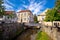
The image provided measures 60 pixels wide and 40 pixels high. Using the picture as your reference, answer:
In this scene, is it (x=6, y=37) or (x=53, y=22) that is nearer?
(x=6, y=37)

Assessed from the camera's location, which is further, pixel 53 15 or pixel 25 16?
pixel 25 16

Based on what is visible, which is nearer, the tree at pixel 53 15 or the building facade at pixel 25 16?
the tree at pixel 53 15

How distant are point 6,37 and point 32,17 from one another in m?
58.2

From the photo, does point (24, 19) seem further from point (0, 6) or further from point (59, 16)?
point (0, 6)

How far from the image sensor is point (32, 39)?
A: 24.2 metres

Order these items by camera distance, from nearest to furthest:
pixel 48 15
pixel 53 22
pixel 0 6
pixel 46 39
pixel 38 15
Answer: pixel 46 39 < pixel 0 6 < pixel 53 22 < pixel 48 15 < pixel 38 15

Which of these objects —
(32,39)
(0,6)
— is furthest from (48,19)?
(32,39)

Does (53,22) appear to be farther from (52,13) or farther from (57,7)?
(57,7)

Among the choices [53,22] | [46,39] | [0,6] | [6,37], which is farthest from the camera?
[53,22]

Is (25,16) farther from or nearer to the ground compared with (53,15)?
nearer to the ground

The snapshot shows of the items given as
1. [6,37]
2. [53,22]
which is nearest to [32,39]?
[6,37]

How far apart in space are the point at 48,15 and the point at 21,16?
34135 millimetres

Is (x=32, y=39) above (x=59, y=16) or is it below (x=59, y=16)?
below

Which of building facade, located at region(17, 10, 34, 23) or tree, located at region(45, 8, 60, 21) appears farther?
building facade, located at region(17, 10, 34, 23)
